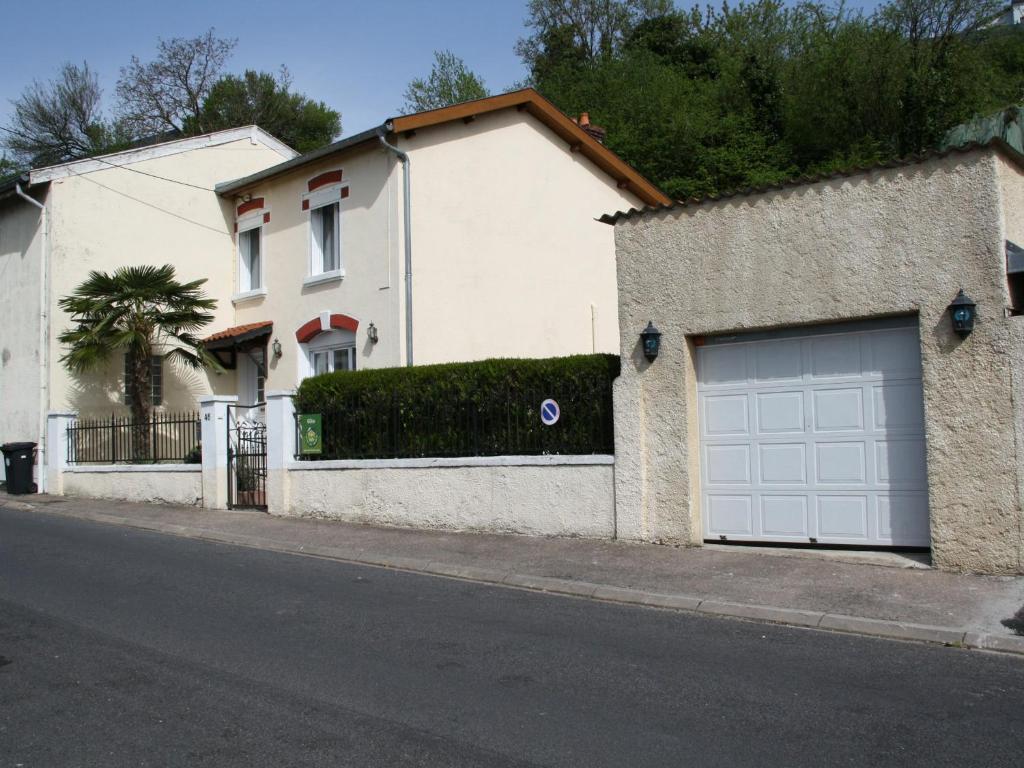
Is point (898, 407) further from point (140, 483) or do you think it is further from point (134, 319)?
point (134, 319)

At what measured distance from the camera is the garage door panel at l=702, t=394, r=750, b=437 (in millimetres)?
10434

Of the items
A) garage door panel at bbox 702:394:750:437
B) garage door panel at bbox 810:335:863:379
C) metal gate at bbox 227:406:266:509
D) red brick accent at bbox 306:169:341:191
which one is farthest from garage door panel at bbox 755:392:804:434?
red brick accent at bbox 306:169:341:191

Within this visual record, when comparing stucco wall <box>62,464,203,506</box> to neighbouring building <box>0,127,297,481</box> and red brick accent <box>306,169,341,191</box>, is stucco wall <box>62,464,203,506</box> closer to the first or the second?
neighbouring building <box>0,127,297,481</box>

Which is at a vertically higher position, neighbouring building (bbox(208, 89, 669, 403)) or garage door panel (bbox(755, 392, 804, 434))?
A: neighbouring building (bbox(208, 89, 669, 403))

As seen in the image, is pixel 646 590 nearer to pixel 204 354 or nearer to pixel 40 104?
pixel 204 354

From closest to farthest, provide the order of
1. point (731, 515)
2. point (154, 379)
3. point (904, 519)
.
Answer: point (904, 519) → point (731, 515) → point (154, 379)

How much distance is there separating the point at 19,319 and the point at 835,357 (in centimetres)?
1623

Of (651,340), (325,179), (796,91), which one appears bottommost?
(651,340)

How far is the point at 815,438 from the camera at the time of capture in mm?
9945

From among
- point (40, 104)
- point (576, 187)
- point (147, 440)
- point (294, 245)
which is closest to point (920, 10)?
point (576, 187)

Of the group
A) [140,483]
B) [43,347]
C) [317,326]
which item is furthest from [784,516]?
[43,347]

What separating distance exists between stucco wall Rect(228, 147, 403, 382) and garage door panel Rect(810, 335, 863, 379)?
26.1 feet

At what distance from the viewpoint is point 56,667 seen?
Answer: 6211mm

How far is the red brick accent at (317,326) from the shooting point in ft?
55.6
